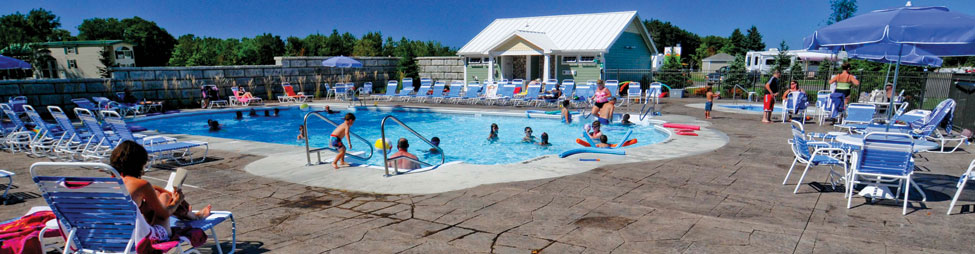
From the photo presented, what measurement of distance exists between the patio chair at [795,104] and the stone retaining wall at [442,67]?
16676mm

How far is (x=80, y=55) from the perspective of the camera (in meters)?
46.3

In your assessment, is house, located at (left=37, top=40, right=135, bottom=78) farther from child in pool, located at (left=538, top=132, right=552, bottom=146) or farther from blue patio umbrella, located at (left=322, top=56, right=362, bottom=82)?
child in pool, located at (left=538, top=132, right=552, bottom=146)

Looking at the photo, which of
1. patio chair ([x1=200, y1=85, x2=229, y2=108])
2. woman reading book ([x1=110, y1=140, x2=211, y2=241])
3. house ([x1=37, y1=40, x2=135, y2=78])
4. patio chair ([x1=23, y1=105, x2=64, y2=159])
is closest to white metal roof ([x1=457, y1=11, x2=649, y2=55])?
patio chair ([x1=200, y1=85, x2=229, y2=108])

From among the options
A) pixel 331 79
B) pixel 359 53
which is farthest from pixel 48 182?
pixel 359 53

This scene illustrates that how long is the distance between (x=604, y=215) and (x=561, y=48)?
18748mm

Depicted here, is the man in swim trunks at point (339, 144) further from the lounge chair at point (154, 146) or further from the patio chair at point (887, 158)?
the patio chair at point (887, 158)

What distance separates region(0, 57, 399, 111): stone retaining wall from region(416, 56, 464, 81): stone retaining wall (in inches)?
63.2

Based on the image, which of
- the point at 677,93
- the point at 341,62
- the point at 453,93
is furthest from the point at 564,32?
the point at 341,62

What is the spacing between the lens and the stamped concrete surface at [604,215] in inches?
152

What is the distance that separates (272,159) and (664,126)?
831 centimetres

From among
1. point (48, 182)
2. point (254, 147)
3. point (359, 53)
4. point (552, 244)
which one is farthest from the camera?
point (359, 53)

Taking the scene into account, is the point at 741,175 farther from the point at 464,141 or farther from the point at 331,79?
the point at 331,79

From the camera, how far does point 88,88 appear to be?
49.5 ft

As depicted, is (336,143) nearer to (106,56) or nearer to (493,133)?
(493,133)
